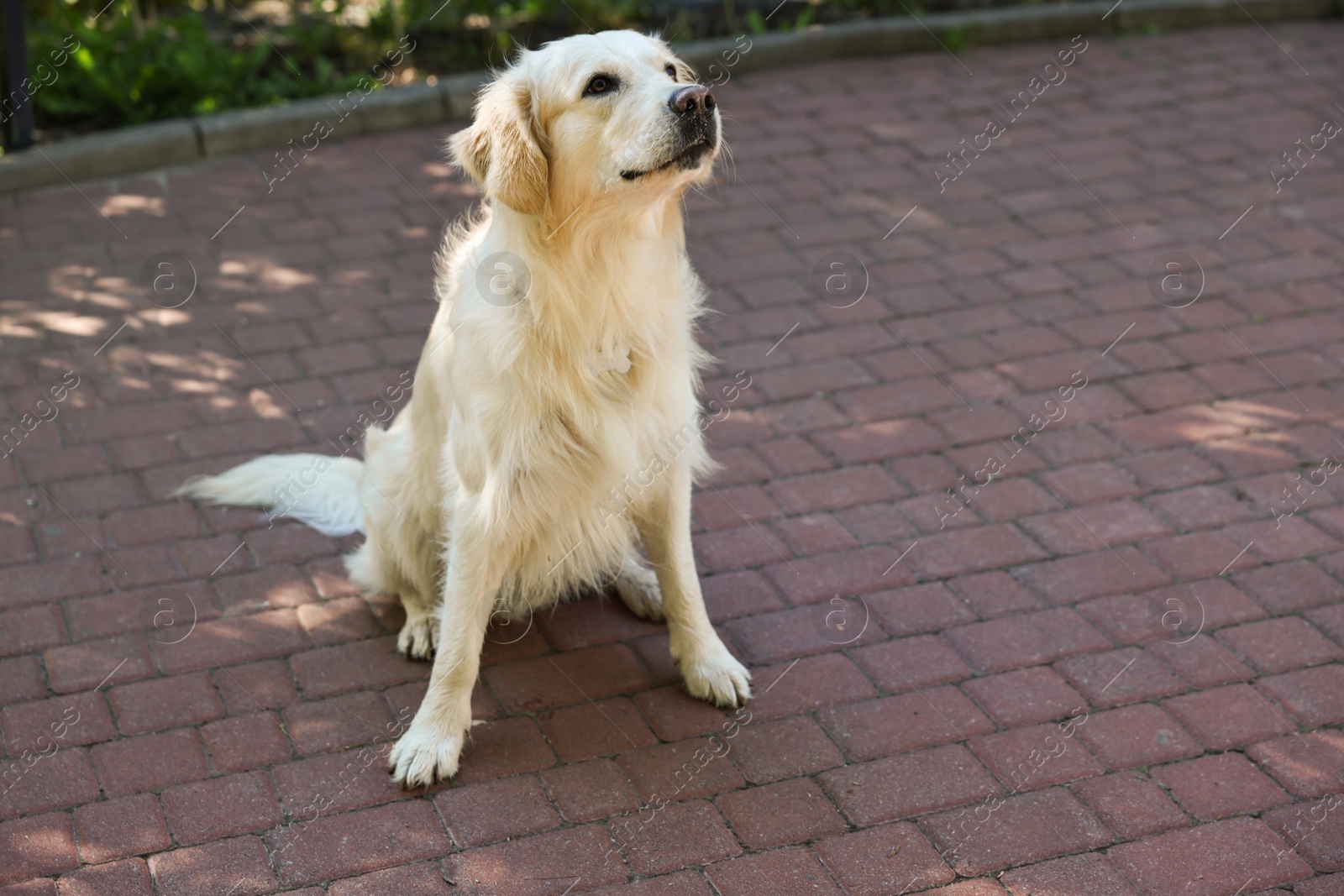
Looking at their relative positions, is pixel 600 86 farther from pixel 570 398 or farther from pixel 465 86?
pixel 465 86

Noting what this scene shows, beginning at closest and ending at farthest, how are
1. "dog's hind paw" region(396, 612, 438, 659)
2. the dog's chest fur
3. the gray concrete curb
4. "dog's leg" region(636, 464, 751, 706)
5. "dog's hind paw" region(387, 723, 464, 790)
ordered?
1. the dog's chest fur
2. "dog's hind paw" region(387, 723, 464, 790)
3. "dog's leg" region(636, 464, 751, 706)
4. "dog's hind paw" region(396, 612, 438, 659)
5. the gray concrete curb

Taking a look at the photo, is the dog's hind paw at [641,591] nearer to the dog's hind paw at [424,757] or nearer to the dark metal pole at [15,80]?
the dog's hind paw at [424,757]

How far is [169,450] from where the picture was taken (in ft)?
15.4

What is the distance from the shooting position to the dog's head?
303cm

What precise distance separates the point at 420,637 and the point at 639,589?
0.70 m

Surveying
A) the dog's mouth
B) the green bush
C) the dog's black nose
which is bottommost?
the green bush

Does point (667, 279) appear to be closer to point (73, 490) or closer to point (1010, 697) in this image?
point (1010, 697)

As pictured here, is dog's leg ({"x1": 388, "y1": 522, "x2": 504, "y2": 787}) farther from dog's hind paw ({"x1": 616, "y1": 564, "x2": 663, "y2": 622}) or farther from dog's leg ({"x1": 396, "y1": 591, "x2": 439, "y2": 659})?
dog's hind paw ({"x1": 616, "y1": 564, "x2": 663, "y2": 622})

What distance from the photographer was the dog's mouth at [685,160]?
3031 mm

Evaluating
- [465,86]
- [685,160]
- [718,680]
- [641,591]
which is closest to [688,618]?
[718,680]

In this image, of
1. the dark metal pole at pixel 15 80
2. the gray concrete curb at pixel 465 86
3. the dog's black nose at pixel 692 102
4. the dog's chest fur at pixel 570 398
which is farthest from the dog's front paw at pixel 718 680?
the dark metal pole at pixel 15 80

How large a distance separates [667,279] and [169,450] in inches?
91.1

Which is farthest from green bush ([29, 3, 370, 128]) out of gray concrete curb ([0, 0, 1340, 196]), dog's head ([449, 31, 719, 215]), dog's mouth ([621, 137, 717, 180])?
dog's mouth ([621, 137, 717, 180])

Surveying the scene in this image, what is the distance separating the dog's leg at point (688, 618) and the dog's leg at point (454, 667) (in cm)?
47
